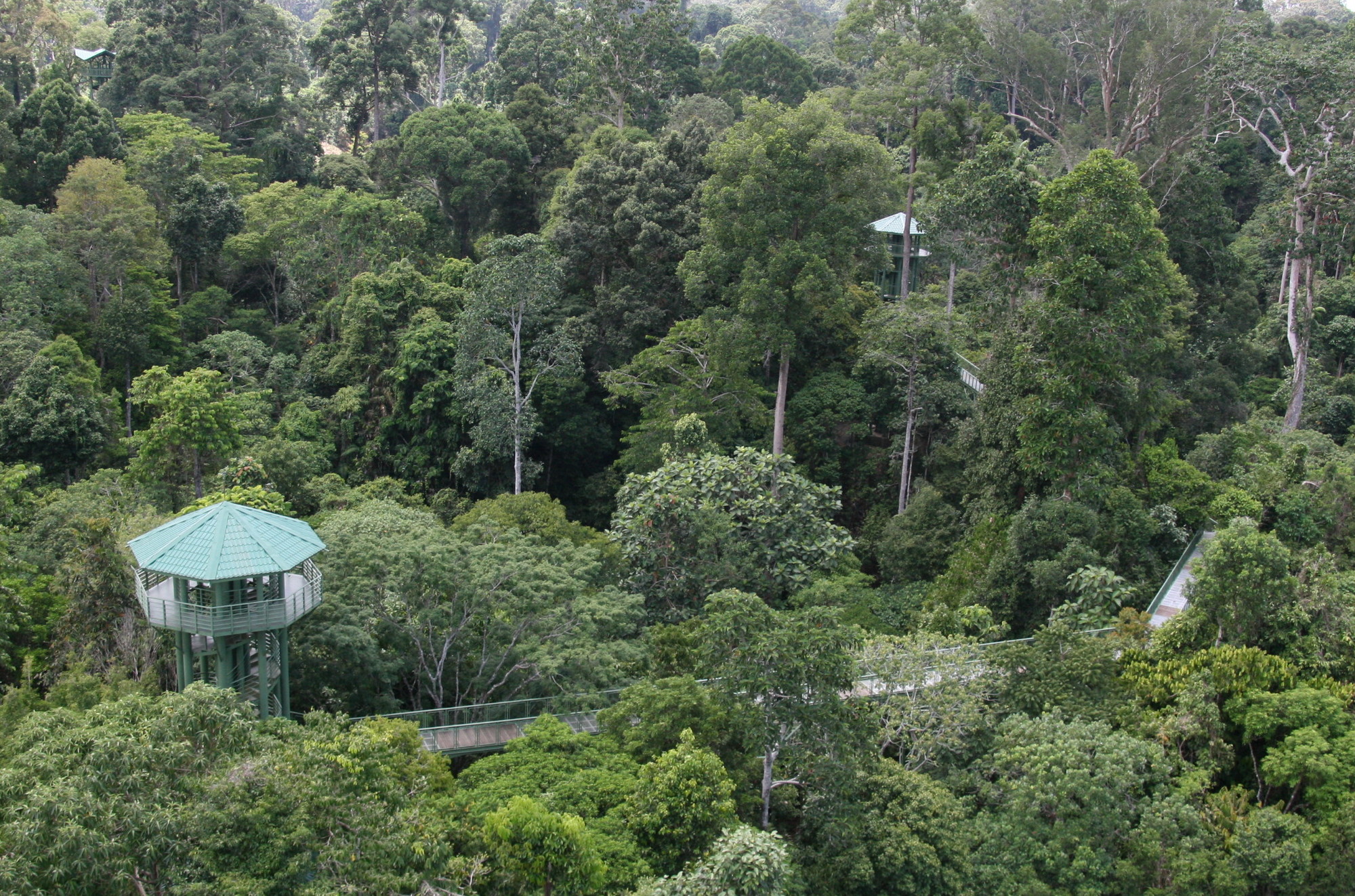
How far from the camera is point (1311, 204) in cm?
3102

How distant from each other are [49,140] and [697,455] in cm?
2745

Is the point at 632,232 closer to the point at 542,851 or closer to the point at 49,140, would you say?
→ the point at 49,140

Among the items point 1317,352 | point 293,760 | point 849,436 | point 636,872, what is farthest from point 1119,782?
point 1317,352

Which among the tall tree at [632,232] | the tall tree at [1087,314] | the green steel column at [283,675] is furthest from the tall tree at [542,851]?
the tall tree at [632,232]

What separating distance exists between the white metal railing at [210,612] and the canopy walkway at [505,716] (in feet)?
7.70

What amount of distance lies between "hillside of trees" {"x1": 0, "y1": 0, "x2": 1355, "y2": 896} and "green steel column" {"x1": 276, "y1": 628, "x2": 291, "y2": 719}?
2.39ft

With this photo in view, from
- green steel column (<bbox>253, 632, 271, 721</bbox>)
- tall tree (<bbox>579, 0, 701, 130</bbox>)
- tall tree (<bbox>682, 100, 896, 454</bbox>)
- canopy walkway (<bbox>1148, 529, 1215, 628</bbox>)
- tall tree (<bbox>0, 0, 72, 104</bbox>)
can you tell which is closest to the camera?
green steel column (<bbox>253, 632, 271, 721</bbox>)

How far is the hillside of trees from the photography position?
14516 millimetres

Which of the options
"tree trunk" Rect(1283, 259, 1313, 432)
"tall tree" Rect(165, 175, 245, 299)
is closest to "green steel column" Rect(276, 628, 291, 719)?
"tall tree" Rect(165, 175, 245, 299)

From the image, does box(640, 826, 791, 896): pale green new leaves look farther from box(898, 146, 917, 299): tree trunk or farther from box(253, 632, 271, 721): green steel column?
box(898, 146, 917, 299): tree trunk

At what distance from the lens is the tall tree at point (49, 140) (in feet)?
122

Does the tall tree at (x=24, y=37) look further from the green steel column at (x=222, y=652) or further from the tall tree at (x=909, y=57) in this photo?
the green steel column at (x=222, y=652)

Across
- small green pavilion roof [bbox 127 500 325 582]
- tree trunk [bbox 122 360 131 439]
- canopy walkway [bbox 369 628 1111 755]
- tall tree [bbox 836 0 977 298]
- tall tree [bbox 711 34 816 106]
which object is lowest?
canopy walkway [bbox 369 628 1111 755]

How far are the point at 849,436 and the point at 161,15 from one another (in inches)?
1354
